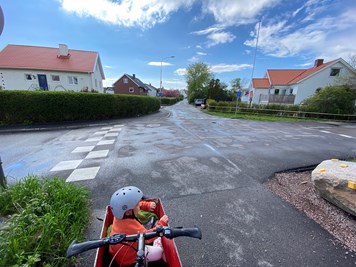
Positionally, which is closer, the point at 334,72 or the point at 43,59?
the point at 43,59

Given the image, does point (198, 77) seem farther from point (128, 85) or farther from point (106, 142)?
point (106, 142)

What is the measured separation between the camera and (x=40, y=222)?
1.99m

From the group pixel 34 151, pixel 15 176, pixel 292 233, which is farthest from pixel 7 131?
pixel 292 233

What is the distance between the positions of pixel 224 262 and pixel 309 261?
41.1 inches

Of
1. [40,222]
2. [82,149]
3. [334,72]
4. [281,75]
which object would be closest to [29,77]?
[82,149]

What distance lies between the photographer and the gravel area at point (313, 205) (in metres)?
2.46

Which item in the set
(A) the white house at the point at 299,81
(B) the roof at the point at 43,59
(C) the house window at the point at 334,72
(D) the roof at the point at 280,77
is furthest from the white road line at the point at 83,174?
(C) the house window at the point at 334,72

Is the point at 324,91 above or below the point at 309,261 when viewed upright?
above

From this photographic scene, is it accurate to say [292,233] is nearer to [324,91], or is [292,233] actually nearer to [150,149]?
[150,149]

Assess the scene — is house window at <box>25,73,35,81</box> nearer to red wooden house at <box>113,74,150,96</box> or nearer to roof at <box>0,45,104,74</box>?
roof at <box>0,45,104,74</box>

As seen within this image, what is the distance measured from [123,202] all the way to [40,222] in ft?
4.46

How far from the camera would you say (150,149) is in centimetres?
596

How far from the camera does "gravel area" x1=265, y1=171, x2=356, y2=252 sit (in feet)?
8.07

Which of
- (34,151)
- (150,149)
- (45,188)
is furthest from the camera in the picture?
(150,149)
